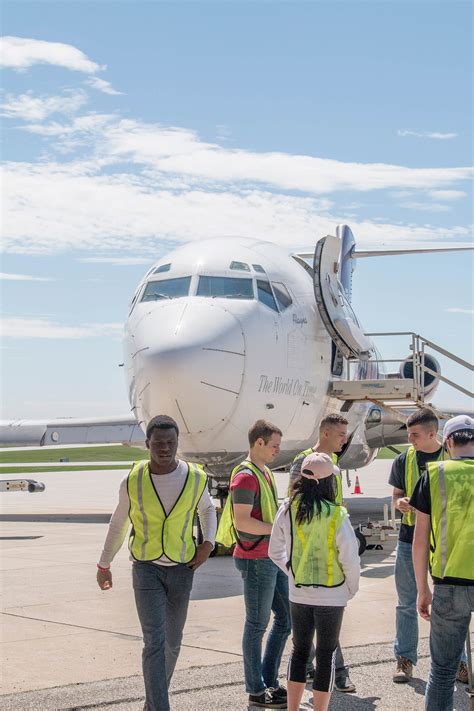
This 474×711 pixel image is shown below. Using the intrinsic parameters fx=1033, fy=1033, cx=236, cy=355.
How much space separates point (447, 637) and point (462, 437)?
112cm

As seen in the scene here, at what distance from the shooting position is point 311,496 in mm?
6238

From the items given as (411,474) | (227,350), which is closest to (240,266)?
(227,350)

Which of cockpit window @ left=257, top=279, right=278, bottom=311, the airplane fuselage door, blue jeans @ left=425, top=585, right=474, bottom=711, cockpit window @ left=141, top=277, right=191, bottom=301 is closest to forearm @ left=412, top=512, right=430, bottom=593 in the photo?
blue jeans @ left=425, top=585, right=474, bottom=711

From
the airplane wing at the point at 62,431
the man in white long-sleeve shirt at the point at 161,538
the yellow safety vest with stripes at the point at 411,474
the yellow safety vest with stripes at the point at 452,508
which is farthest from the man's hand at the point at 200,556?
the airplane wing at the point at 62,431

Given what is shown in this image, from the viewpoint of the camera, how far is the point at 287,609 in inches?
287

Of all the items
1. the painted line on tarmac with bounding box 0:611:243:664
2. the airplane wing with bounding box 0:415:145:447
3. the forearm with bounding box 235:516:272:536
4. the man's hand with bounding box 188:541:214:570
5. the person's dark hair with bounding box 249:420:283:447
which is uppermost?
the person's dark hair with bounding box 249:420:283:447

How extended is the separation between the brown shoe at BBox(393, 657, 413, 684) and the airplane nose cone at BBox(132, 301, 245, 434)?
5793mm

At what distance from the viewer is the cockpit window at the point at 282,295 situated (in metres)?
14.8

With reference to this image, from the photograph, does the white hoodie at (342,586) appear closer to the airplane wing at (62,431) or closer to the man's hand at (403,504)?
the man's hand at (403,504)

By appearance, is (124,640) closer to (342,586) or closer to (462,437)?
(342,586)

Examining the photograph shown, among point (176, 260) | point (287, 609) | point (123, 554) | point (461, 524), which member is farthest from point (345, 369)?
point (461, 524)

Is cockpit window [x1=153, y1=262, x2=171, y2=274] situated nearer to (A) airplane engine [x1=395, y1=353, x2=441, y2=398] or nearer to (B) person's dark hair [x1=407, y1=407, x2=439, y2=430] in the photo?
(A) airplane engine [x1=395, y1=353, x2=441, y2=398]

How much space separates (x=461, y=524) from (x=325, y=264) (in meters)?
10.6

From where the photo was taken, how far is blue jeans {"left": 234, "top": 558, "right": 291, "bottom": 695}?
22.2 ft
